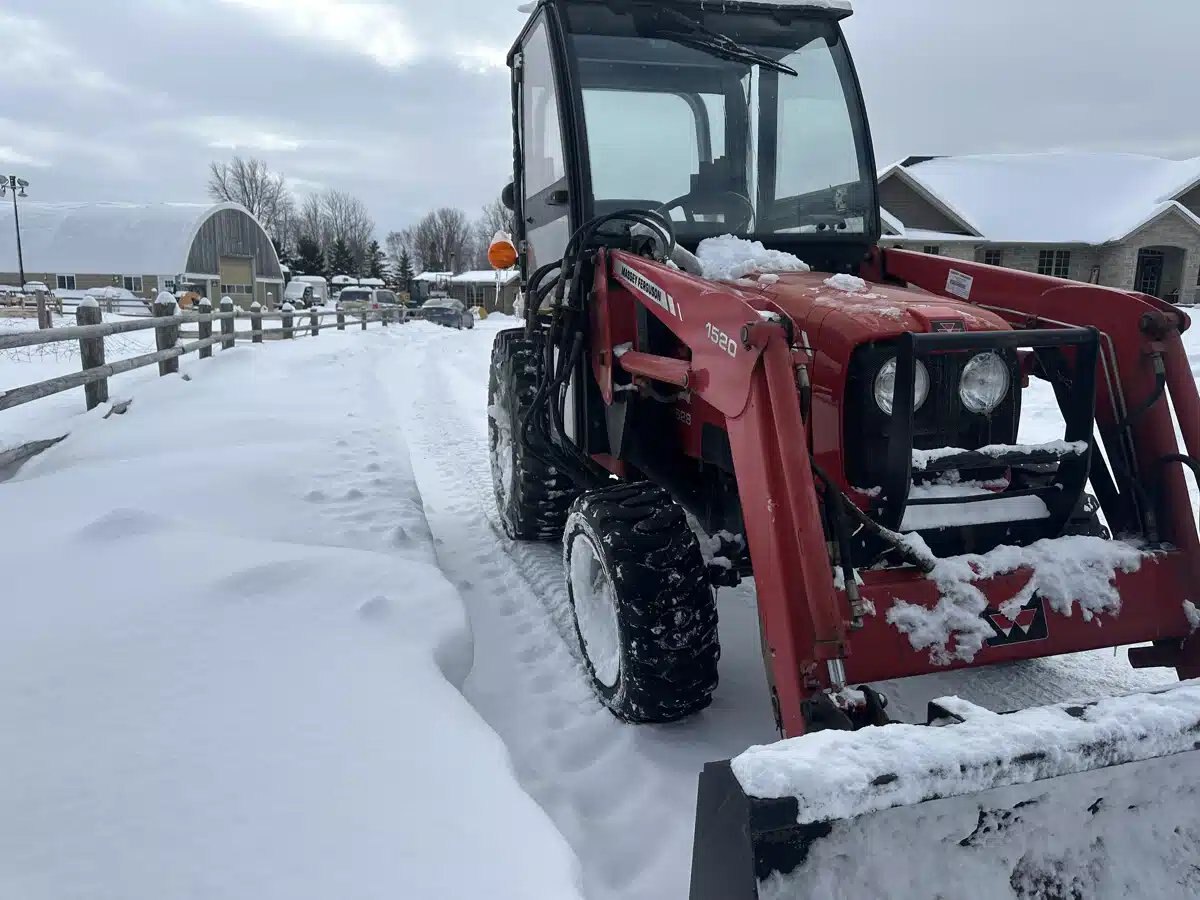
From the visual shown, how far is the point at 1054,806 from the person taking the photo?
5.70 feet

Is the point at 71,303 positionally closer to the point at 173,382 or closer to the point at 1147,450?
the point at 173,382

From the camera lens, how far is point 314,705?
2447 millimetres

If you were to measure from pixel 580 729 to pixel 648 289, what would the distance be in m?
1.54

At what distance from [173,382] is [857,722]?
333 inches

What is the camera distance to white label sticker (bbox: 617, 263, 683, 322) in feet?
9.30

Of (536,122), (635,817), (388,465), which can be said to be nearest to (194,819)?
(635,817)

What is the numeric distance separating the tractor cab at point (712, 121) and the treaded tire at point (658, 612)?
55.7 inches

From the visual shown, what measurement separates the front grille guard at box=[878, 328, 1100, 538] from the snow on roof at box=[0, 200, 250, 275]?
1758 inches

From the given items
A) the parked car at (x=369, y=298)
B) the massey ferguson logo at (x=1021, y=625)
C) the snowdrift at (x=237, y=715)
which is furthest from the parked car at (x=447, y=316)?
the massey ferguson logo at (x=1021, y=625)

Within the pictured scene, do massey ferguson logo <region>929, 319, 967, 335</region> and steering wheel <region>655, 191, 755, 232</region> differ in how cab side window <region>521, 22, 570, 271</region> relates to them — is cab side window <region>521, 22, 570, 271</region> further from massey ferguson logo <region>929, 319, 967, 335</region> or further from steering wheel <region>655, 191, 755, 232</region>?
massey ferguson logo <region>929, 319, 967, 335</region>

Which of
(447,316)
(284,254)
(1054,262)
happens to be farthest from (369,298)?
(1054,262)

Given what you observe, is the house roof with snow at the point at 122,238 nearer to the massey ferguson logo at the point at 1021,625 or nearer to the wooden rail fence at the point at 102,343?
the wooden rail fence at the point at 102,343

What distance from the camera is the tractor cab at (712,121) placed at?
3604mm

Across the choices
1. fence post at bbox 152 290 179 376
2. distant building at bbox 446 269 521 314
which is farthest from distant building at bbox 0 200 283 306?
fence post at bbox 152 290 179 376
